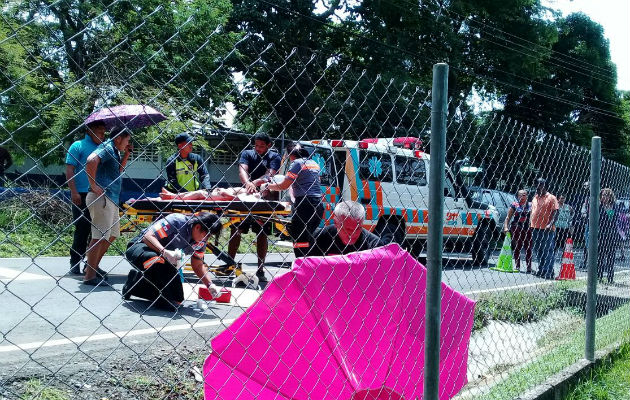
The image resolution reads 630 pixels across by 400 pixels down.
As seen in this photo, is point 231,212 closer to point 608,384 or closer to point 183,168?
point 183,168

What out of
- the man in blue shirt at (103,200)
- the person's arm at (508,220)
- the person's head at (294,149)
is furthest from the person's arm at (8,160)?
the person's arm at (508,220)

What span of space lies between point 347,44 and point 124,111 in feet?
55.9

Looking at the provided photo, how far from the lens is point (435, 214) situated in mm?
2391

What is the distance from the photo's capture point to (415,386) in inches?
123

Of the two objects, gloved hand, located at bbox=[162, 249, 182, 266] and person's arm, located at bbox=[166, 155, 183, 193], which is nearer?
person's arm, located at bbox=[166, 155, 183, 193]

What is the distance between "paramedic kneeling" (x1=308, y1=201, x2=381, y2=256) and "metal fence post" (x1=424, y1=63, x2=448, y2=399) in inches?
44.8

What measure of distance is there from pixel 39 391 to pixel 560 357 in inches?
138

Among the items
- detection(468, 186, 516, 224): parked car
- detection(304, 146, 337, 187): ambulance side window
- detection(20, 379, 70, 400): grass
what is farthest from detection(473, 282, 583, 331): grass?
detection(20, 379, 70, 400): grass

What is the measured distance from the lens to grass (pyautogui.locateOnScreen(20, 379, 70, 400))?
124 inches

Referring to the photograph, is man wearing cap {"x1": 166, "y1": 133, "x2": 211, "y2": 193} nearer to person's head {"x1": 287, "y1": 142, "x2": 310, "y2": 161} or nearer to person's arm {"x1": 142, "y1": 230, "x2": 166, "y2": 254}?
person's head {"x1": 287, "y1": 142, "x2": 310, "y2": 161}

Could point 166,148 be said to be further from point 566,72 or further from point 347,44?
point 566,72

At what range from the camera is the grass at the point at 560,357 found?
356cm

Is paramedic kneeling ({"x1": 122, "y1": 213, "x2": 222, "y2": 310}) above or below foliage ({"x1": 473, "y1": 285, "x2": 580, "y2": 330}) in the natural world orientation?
above

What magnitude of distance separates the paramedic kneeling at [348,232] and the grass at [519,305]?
1.92m
